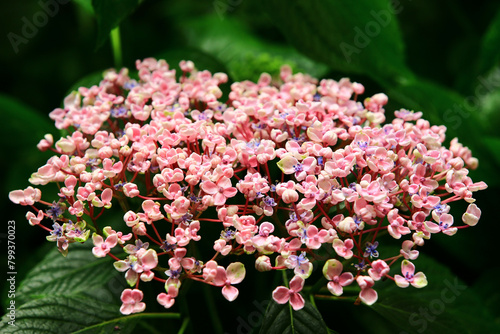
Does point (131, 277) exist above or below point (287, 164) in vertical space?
below

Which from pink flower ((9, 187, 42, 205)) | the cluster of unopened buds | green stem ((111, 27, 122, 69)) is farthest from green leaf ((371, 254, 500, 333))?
green stem ((111, 27, 122, 69))

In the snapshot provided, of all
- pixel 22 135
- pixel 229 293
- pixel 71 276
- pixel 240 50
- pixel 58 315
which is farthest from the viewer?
pixel 240 50

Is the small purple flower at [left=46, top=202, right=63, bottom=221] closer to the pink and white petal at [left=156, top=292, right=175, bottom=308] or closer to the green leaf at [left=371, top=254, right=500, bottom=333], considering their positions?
the pink and white petal at [left=156, top=292, right=175, bottom=308]

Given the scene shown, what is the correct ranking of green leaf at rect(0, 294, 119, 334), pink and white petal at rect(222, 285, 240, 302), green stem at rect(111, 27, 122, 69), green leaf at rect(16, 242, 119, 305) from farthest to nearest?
green stem at rect(111, 27, 122, 69)
green leaf at rect(16, 242, 119, 305)
green leaf at rect(0, 294, 119, 334)
pink and white petal at rect(222, 285, 240, 302)

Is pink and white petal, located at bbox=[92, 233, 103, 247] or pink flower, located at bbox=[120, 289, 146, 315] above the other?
pink and white petal, located at bbox=[92, 233, 103, 247]

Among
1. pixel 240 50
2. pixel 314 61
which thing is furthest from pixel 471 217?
pixel 240 50

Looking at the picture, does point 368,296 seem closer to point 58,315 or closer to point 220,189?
point 220,189

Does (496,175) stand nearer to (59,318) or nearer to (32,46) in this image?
(59,318)
